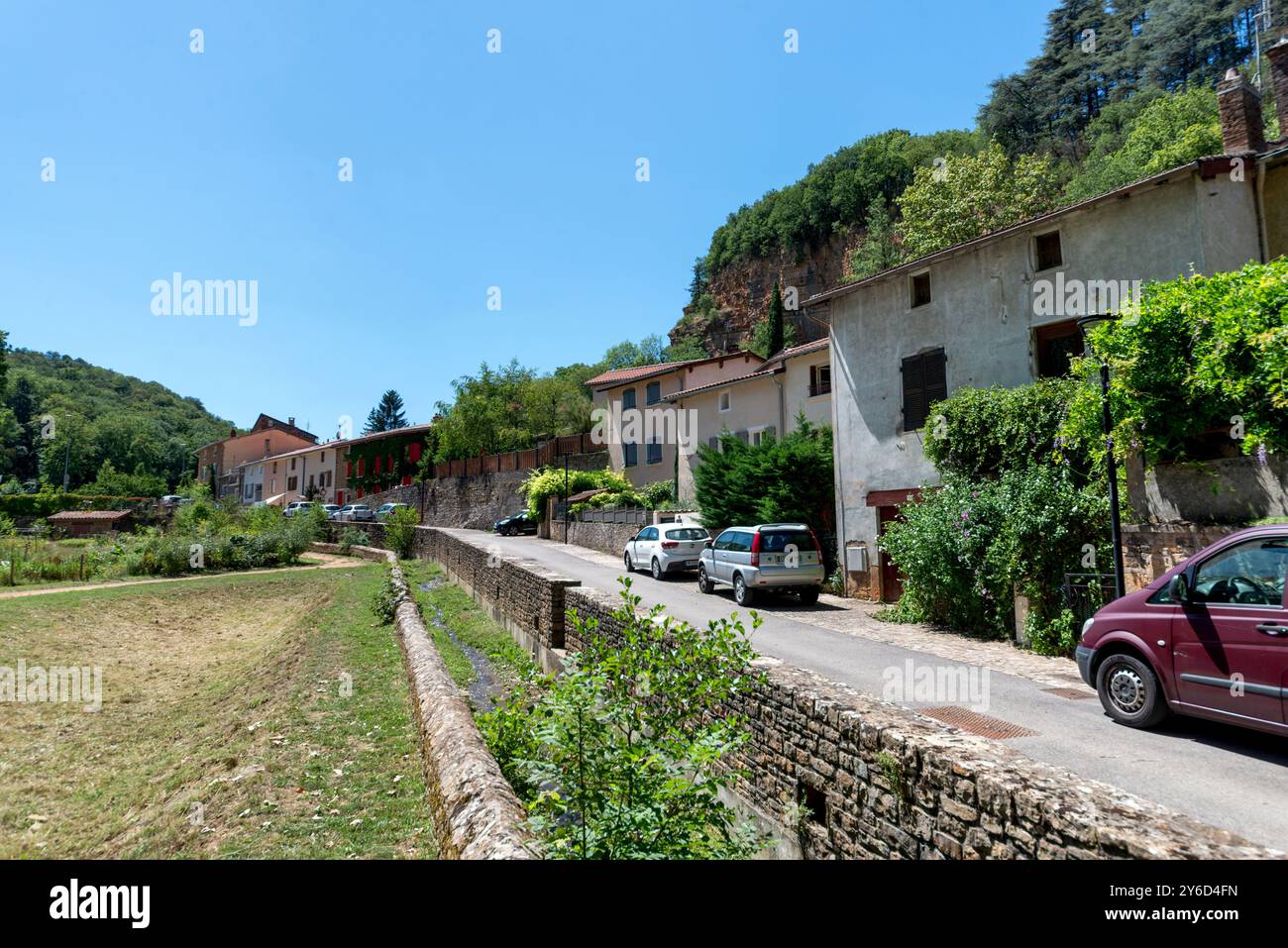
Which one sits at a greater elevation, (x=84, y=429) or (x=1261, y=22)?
(x=1261, y=22)

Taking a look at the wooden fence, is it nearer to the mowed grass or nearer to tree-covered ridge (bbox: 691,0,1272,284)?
tree-covered ridge (bbox: 691,0,1272,284)

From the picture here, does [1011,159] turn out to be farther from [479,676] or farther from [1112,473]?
[479,676]

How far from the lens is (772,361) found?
97.2ft

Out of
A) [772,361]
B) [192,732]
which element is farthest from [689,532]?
[192,732]

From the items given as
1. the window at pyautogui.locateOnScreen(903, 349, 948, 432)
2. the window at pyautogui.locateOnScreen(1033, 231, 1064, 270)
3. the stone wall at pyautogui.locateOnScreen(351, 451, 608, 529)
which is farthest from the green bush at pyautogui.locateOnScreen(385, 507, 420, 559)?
the window at pyautogui.locateOnScreen(1033, 231, 1064, 270)

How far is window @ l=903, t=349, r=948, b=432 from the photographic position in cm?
1602

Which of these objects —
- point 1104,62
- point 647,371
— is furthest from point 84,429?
point 1104,62

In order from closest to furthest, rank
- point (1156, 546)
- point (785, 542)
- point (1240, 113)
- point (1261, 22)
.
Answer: point (1156, 546) < point (1240, 113) < point (785, 542) < point (1261, 22)

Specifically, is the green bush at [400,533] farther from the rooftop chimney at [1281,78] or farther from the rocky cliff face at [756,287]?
the rocky cliff face at [756,287]

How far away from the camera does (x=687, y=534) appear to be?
74.3ft

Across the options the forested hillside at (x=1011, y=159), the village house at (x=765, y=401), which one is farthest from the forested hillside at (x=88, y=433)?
the forested hillside at (x=1011, y=159)

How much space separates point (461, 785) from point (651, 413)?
121 feet

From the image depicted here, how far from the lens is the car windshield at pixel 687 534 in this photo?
22.6 m
